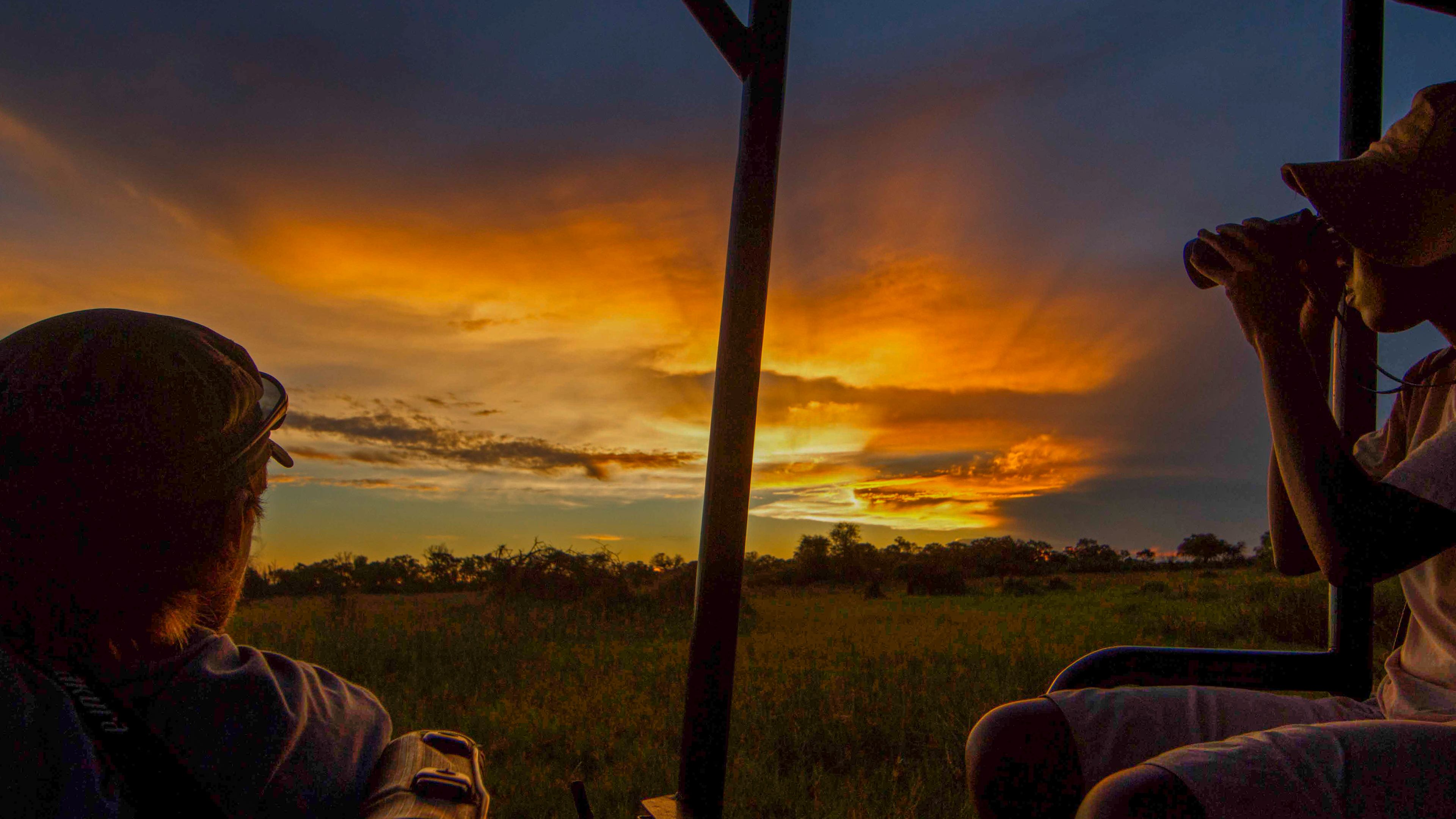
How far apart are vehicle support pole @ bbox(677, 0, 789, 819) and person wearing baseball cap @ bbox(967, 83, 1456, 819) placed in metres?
0.49

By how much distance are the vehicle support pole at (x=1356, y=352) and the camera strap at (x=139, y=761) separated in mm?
1696

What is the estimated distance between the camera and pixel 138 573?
0.61 m

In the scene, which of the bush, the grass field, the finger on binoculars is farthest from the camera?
the bush

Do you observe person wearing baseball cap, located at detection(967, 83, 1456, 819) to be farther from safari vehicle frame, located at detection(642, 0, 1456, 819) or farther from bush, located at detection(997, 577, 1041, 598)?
bush, located at detection(997, 577, 1041, 598)

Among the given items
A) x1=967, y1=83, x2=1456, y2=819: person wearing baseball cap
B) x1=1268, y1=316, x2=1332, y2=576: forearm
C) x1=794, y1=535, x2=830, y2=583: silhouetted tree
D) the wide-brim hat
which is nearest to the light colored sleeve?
x1=967, y1=83, x2=1456, y2=819: person wearing baseball cap

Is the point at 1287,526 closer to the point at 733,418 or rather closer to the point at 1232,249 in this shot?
the point at 1232,249

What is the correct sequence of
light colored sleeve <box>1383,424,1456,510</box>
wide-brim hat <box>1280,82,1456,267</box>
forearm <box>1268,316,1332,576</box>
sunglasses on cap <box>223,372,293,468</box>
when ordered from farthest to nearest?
forearm <box>1268,316,1332,576</box>
wide-brim hat <box>1280,82,1456,267</box>
light colored sleeve <box>1383,424,1456,510</box>
sunglasses on cap <box>223,372,293,468</box>

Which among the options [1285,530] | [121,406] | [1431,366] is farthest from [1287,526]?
[121,406]

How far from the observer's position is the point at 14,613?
57 centimetres

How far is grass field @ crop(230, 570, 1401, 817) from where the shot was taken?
2326 mm

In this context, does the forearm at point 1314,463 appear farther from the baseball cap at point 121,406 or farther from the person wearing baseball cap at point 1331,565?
the baseball cap at point 121,406

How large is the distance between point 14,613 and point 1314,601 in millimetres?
6267

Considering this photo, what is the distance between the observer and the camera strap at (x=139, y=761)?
0.50m

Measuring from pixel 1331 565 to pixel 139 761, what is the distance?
1167 mm
